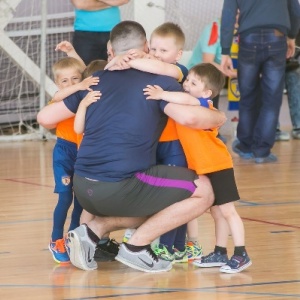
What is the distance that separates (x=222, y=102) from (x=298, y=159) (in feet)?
9.02

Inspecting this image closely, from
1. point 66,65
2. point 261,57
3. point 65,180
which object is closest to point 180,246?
point 65,180

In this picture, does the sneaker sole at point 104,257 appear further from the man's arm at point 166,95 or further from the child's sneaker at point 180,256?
the man's arm at point 166,95

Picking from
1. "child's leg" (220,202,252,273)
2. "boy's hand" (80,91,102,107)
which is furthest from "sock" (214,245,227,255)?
"boy's hand" (80,91,102,107)

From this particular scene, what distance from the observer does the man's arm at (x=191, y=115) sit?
13.1 ft

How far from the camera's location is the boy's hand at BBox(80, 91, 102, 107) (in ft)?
13.4

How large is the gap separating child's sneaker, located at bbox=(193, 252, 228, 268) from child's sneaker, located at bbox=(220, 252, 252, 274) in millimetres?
100

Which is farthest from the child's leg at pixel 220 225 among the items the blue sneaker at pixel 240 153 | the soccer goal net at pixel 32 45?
the soccer goal net at pixel 32 45

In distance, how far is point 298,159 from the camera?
26.2 feet

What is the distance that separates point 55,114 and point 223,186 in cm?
82

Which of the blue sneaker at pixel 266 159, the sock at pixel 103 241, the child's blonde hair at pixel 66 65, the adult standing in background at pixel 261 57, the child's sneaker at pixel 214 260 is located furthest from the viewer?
the blue sneaker at pixel 266 159

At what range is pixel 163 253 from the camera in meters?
4.20

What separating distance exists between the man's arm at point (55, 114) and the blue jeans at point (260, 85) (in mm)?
3520

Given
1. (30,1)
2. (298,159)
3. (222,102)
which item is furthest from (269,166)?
(30,1)

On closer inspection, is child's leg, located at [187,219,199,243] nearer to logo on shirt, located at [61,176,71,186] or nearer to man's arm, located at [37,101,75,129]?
logo on shirt, located at [61,176,71,186]
